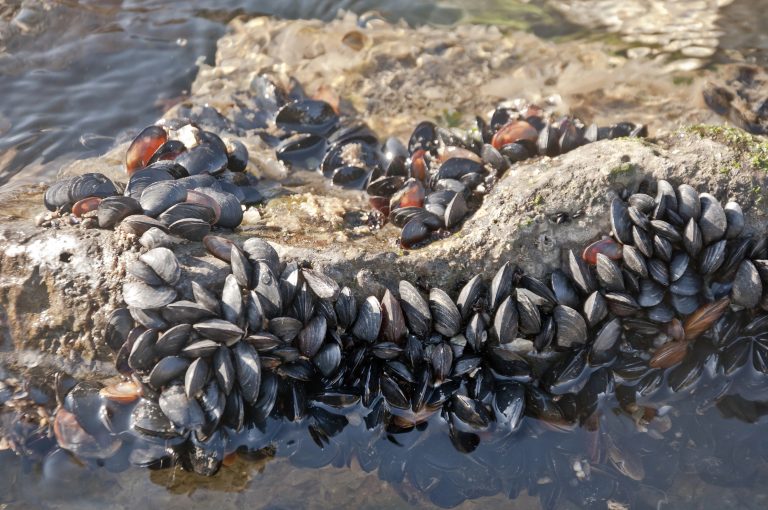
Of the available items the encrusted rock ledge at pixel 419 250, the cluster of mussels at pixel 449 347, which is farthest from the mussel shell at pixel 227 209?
the cluster of mussels at pixel 449 347

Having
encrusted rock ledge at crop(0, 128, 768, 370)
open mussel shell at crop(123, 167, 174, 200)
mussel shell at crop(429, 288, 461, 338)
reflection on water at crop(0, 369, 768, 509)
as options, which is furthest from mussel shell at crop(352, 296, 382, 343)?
open mussel shell at crop(123, 167, 174, 200)

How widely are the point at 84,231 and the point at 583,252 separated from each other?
300 centimetres

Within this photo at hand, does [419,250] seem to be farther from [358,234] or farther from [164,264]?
[164,264]

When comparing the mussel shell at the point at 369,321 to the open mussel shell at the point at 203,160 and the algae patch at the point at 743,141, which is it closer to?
the open mussel shell at the point at 203,160

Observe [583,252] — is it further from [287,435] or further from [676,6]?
[676,6]

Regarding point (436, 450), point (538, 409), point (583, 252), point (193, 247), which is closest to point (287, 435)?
point (436, 450)

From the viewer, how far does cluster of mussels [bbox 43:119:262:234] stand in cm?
381

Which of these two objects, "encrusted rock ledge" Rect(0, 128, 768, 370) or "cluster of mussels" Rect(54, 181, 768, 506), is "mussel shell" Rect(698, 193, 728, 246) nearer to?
"cluster of mussels" Rect(54, 181, 768, 506)

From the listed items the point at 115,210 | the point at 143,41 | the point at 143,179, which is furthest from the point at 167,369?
the point at 143,41

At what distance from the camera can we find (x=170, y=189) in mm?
3889

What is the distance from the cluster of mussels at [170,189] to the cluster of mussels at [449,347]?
0.28 metres

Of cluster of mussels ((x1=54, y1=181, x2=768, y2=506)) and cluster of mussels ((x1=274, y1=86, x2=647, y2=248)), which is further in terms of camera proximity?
Result: cluster of mussels ((x1=274, y1=86, x2=647, y2=248))

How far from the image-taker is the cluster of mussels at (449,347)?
11.7 feet

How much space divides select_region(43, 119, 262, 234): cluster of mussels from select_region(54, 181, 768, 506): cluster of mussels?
10.9 inches
